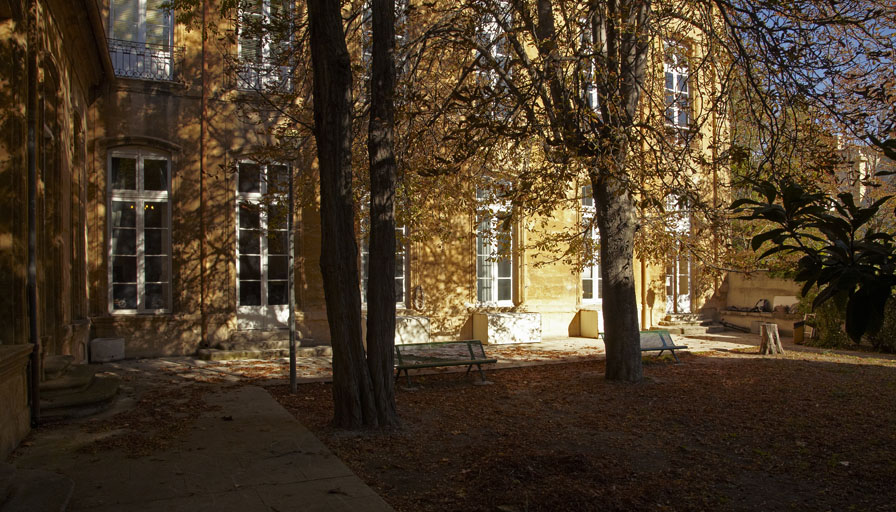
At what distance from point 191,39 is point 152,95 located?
1340 mm

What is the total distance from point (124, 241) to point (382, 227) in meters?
7.89

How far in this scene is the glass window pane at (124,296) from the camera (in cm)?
1270

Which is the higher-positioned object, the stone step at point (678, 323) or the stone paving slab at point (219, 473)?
the stone step at point (678, 323)

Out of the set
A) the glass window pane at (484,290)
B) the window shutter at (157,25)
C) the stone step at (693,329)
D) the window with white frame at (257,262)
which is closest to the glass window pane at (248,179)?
the window with white frame at (257,262)

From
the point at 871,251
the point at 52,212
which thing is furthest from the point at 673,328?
the point at 871,251

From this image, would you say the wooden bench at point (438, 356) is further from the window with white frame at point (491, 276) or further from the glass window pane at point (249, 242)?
the window with white frame at point (491, 276)

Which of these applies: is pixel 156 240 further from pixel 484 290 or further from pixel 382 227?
pixel 382 227

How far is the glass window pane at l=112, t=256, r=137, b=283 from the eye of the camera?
500 inches

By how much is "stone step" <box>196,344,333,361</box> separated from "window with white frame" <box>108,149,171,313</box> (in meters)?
1.44

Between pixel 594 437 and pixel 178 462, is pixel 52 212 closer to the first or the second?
pixel 178 462

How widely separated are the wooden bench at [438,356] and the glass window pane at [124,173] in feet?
20.9

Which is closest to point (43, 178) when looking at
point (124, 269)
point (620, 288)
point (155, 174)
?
point (124, 269)

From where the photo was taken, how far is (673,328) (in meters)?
17.7

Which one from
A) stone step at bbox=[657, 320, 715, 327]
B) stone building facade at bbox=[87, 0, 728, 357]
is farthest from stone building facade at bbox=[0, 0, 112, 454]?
stone step at bbox=[657, 320, 715, 327]
